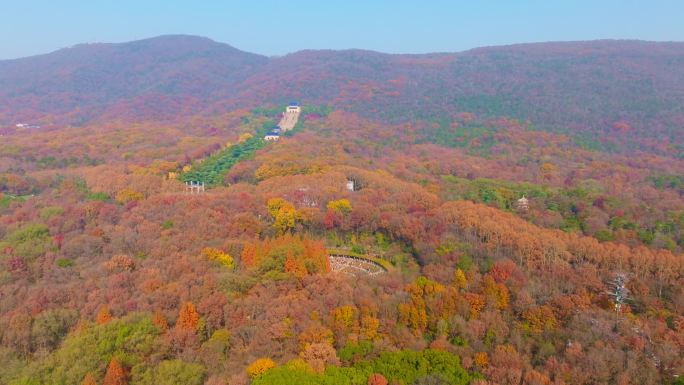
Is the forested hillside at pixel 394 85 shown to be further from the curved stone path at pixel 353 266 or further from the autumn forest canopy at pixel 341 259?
the curved stone path at pixel 353 266

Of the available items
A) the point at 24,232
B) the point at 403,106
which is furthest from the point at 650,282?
the point at 403,106

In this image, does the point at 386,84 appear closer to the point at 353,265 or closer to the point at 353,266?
the point at 353,265

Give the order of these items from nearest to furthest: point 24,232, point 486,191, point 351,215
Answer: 1. point 24,232
2. point 351,215
3. point 486,191

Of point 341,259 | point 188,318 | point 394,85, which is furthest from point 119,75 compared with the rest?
point 188,318

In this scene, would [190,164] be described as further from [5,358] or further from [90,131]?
[5,358]

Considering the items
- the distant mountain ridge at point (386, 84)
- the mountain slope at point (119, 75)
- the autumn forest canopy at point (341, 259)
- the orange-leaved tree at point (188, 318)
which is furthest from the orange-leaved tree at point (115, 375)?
the mountain slope at point (119, 75)

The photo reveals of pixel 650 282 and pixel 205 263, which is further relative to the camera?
pixel 205 263

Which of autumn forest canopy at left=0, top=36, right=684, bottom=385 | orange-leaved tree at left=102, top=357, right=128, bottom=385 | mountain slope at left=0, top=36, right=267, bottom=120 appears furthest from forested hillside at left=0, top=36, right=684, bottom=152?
orange-leaved tree at left=102, top=357, right=128, bottom=385
